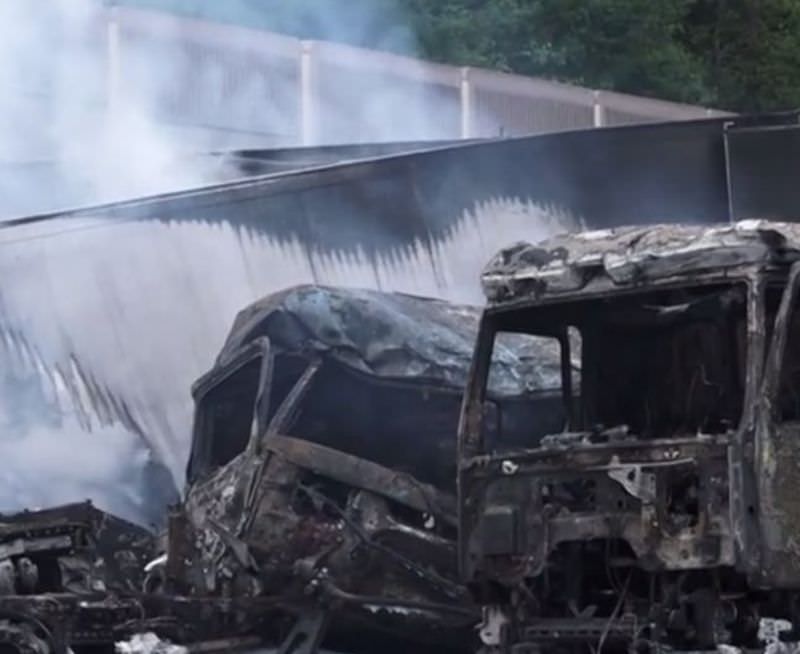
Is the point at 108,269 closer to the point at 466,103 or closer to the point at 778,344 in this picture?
the point at 778,344

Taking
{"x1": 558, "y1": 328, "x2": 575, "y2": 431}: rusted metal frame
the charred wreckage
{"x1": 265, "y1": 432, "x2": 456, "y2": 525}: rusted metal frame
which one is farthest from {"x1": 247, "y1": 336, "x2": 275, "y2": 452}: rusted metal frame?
{"x1": 558, "y1": 328, "x2": 575, "y2": 431}: rusted metal frame

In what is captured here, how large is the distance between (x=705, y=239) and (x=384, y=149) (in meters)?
9.49

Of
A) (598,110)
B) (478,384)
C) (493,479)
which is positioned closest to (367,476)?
(478,384)

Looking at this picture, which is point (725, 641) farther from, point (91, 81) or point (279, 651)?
point (91, 81)

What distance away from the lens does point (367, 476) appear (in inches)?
422

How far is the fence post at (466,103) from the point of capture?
2183 centimetres

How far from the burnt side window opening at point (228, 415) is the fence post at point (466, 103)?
1042 cm

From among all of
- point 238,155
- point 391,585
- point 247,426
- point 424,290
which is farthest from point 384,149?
point 391,585

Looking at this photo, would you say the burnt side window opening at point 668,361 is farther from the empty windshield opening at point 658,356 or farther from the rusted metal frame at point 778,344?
the rusted metal frame at point 778,344

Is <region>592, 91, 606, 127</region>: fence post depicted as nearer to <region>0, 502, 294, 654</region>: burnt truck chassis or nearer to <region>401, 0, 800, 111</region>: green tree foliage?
<region>401, 0, 800, 111</region>: green tree foliage

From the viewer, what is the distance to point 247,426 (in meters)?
11.6

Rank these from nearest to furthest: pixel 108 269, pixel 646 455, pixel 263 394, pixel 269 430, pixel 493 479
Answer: pixel 646 455 < pixel 493 479 < pixel 269 430 < pixel 263 394 < pixel 108 269

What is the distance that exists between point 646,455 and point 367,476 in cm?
248

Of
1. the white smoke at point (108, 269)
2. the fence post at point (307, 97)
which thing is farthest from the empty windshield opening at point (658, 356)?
the fence post at point (307, 97)
